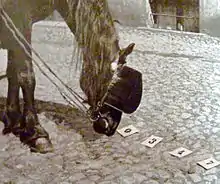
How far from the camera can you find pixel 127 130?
77.7 inches

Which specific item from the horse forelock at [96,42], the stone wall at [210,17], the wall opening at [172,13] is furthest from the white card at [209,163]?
the stone wall at [210,17]

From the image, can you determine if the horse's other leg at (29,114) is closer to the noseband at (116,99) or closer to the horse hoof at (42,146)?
the horse hoof at (42,146)

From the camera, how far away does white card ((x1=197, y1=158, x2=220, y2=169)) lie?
1717 mm

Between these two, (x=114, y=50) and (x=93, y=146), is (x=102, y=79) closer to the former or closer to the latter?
(x=114, y=50)

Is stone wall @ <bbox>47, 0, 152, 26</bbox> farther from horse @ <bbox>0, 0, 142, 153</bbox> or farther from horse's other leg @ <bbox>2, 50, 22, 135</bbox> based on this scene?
horse's other leg @ <bbox>2, 50, 22, 135</bbox>

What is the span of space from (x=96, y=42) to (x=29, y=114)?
0.43 m

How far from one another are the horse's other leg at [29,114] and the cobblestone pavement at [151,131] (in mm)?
36

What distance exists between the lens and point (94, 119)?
5.99 ft

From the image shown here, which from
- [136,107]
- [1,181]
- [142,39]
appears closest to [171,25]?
[142,39]

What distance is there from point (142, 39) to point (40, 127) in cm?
76

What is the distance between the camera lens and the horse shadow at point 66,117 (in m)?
1.92

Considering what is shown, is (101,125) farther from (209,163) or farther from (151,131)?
(209,163)

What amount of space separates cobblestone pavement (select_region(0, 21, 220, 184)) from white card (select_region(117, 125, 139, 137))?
24 mm

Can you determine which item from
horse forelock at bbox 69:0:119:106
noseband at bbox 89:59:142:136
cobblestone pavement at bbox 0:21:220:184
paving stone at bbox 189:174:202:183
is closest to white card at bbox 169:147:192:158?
cobblestone pavement at bbox 0:21:220:184
